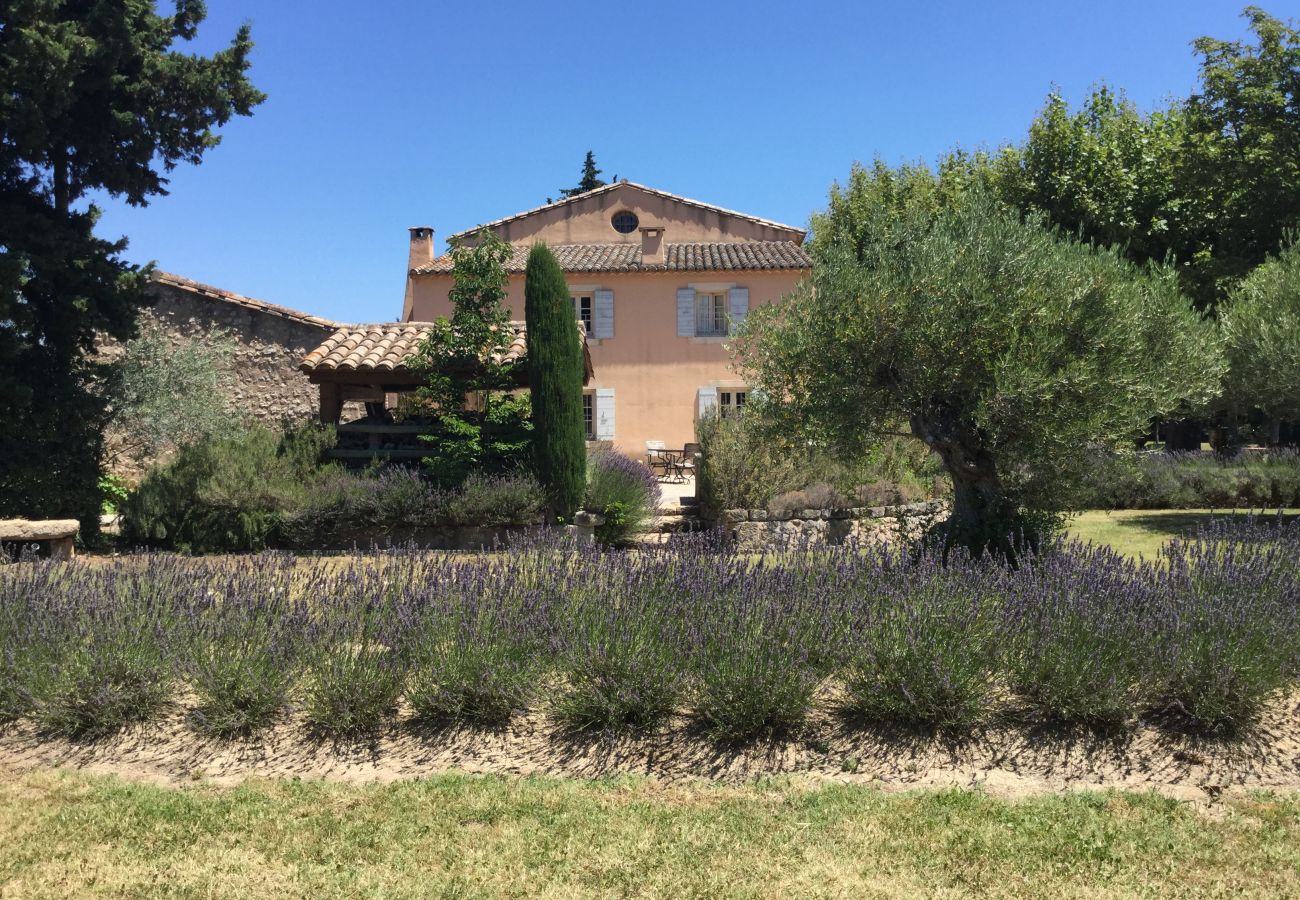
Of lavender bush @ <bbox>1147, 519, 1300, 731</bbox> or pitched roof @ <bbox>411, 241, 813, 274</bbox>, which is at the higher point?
pitched roof @ <bbox>411, 241, 813, 274</bbox>

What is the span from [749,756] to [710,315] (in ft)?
64.5

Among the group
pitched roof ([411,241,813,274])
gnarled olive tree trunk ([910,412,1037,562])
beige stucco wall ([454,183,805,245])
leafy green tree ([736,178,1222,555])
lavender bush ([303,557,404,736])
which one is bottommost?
lavender bush ([303,557,404,736])

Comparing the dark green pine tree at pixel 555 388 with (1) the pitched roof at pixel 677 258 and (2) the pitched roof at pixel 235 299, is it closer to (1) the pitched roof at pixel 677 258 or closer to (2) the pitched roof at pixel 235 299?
(2) the pitched roof at pixel 235 299

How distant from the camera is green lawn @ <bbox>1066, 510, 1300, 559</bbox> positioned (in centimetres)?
1179

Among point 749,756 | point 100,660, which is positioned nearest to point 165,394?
point 100,660

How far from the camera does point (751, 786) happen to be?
4.03 meters

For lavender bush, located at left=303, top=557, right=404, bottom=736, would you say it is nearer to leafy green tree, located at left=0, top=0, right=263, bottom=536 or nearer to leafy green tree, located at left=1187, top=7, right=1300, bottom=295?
leafy green tree, located at left=0, top=0, right=263, bottom=536

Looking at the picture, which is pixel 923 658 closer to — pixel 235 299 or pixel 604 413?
pixel 235 299

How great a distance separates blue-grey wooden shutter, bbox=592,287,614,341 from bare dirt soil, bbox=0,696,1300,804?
62.3 ft

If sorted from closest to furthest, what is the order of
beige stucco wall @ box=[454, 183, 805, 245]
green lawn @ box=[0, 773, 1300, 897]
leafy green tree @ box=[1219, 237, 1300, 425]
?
green lawn @ box=[0, 773, 1300, 897] < leafy green tree @ box=[1219, 237, 1300, 425] < beige stucco wall @ box=[454, 183, 805, 245]

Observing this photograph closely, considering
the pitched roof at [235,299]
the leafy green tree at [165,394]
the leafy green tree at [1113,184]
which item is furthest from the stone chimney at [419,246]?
the leafy green tree at [1113,184]

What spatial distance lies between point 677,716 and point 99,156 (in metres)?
12.1

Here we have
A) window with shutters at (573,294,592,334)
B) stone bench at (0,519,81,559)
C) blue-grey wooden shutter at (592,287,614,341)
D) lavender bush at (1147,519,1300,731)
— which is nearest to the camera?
lavender bush at (1147,519,1300,731)

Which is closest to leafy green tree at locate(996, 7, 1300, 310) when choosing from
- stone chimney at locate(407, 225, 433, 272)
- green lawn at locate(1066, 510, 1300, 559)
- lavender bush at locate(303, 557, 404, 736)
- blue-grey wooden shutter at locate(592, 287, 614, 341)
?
green lawn at locate(1066, 510, 1300, 559)
